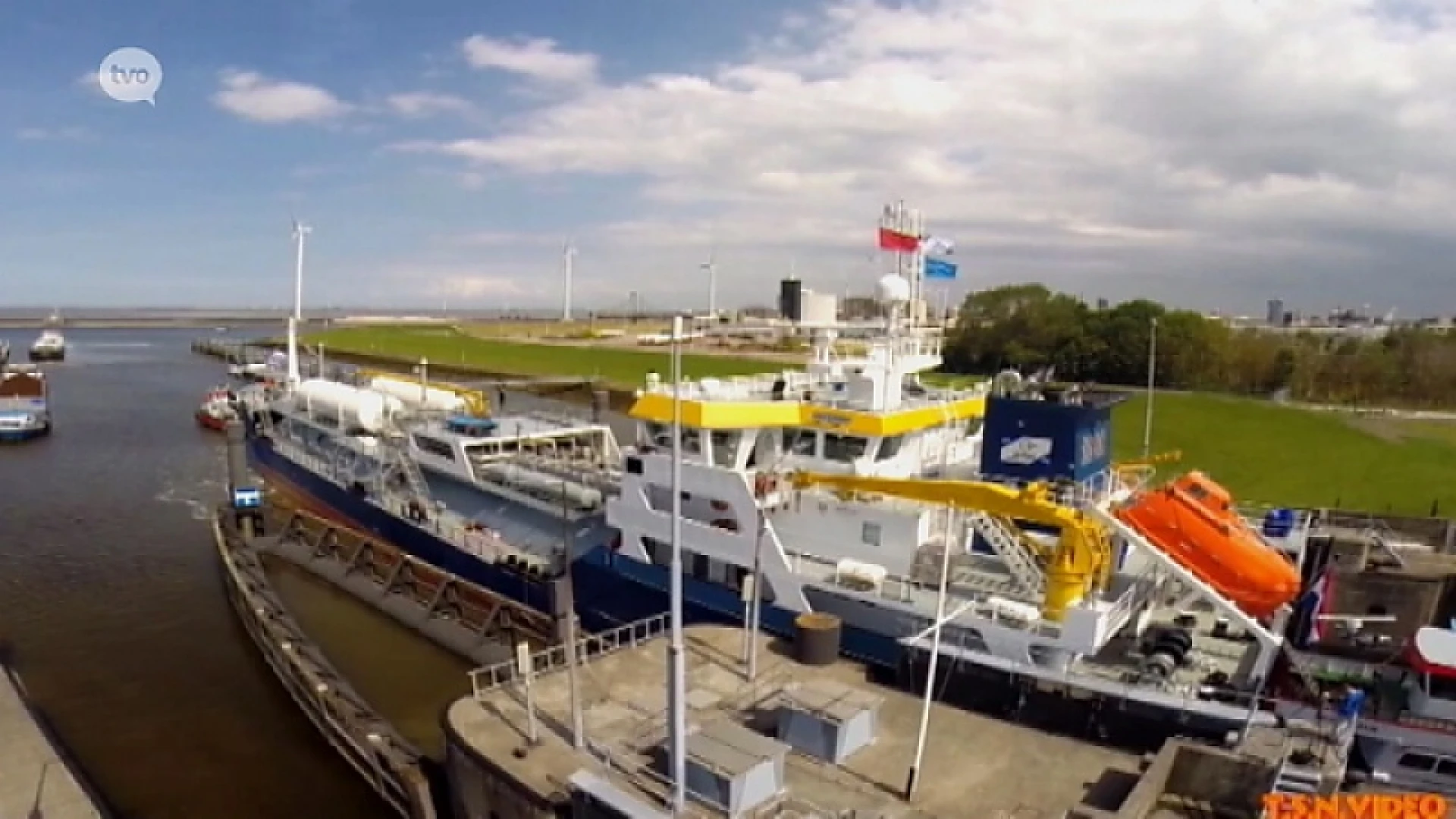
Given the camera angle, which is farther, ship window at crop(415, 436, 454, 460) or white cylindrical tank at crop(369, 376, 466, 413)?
white cylindrical tank at crop(369, 376, 466, 413)

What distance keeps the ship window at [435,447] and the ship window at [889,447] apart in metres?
17.6

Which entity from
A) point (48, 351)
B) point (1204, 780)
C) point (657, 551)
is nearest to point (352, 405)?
point (657, 551)

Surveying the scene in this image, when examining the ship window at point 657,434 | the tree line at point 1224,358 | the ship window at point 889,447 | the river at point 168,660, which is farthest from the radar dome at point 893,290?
the tree line at point 1224,358

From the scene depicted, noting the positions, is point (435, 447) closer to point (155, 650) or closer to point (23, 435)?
point (155, 650)

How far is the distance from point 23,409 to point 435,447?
45123 millimetres

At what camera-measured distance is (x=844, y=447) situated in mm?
21875

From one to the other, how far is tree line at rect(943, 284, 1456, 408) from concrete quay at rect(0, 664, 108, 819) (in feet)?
206

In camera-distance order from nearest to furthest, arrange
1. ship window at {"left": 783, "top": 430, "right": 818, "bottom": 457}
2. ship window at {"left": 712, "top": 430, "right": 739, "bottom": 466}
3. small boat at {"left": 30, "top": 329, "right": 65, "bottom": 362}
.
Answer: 1. ship window at {"left": 712, "top": 430, "right": 739, "bottom": 466}
2. ship window at {"left": 783, "top": 430, "right": 818, "bottom": 457}
3. small boat at {"left": 30, "top": 329, "right": 65, "bottom": 362}

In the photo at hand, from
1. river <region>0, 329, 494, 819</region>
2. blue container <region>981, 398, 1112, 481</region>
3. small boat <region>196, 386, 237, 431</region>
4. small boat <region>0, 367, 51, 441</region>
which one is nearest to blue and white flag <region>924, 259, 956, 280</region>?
blue container <region>981, 398, 1112, 481</region>

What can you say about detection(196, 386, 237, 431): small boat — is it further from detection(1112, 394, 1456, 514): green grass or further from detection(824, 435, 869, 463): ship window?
detection(1112, 394, 1456, 514): green grass

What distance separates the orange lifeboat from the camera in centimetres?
1698

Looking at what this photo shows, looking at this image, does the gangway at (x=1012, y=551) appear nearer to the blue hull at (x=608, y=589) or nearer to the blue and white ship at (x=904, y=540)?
the blue and white ship at (x=904, y=540)

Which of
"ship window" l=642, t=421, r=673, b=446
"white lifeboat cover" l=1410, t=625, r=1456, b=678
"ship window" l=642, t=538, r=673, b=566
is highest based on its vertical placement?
"ship window" l=642, t=421, r=673, b=446

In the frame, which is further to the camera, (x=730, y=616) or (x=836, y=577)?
(x=730, y=616)
